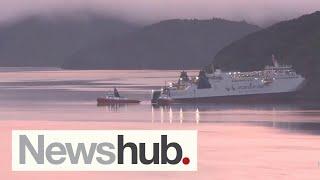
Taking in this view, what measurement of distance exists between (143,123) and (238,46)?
109m

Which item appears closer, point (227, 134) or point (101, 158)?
point (101, 158)

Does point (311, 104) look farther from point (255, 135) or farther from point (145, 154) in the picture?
point (145, 154)

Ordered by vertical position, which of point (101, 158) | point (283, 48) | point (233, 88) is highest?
point (283, 48)

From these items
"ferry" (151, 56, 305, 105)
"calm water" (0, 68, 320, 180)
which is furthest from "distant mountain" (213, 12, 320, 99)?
"calm water" (0, 68, 320, 180)

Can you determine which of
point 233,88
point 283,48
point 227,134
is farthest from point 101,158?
point 283,48

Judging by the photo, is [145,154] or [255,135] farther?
[255,135]

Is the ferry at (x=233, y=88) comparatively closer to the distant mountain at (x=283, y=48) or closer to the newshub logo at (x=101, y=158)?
the distant mountain at (x=283, y=48)

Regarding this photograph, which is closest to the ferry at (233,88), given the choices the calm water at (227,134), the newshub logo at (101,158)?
the calm water at (227,134)

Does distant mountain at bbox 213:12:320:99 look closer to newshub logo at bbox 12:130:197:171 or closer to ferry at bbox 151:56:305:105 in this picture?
ferry at bbox 151:56:305:105

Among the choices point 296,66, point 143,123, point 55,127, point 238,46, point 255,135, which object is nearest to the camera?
point 255,135

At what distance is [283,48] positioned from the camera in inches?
5984

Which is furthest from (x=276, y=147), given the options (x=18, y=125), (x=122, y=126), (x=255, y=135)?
(x=18, y=125)

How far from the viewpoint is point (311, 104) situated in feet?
282

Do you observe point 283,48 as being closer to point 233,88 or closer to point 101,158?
point 233,88
